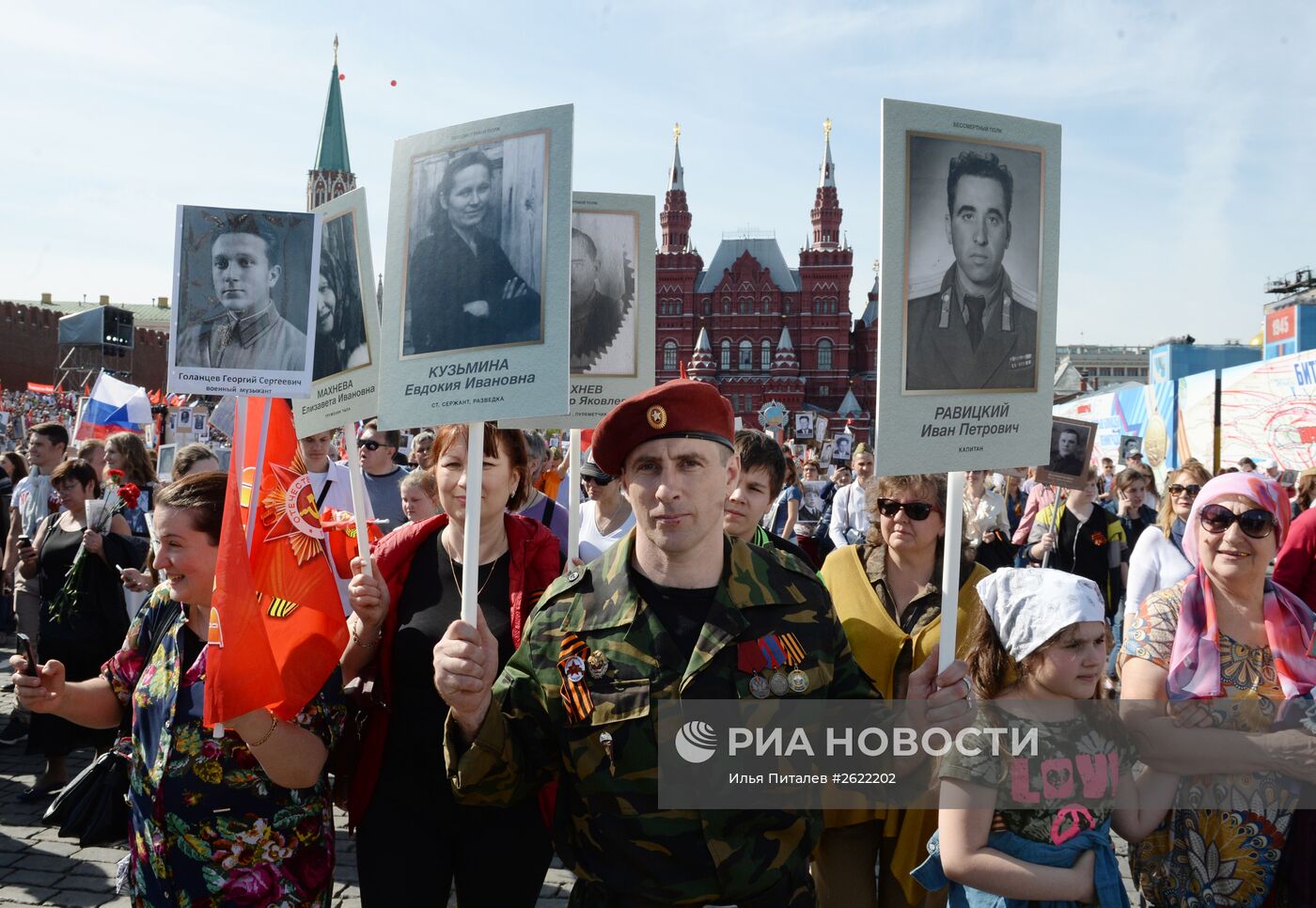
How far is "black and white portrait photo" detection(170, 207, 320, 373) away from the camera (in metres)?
3.14

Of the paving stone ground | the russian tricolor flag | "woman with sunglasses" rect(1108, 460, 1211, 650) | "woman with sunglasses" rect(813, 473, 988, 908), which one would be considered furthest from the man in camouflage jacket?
the russian tricolor flag

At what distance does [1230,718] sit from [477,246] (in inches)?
98.4

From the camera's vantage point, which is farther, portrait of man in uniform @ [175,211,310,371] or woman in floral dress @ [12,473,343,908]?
portrait of man in uniform @ [175,211,310,371]

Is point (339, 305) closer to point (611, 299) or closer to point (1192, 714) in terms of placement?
A: point (611, 299)

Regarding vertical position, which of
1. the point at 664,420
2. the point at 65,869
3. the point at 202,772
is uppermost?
the point at 664,420

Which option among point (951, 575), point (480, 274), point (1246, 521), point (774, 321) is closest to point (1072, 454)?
point (1246, 521)

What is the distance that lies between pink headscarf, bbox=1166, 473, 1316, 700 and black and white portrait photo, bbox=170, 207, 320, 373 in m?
2.79

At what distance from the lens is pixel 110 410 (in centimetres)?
1205

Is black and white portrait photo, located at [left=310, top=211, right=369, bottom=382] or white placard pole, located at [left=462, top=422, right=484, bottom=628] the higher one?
black and white portrait photo, located at [left=310, top=211, right=369, bottom=382]

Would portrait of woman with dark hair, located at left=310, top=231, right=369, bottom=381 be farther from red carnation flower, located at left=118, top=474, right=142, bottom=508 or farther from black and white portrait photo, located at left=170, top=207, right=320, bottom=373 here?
red carnation flower, located at left=118, top=474, right=142, bottom=508

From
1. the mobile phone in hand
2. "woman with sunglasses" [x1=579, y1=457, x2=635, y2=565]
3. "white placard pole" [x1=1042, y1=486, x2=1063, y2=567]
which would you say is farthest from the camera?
"white placard pole" [x1=1042, y1=486, x2=1063, y2=567]

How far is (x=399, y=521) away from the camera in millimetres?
6242

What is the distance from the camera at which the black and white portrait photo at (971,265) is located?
257 centimetres

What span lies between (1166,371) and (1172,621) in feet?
129
